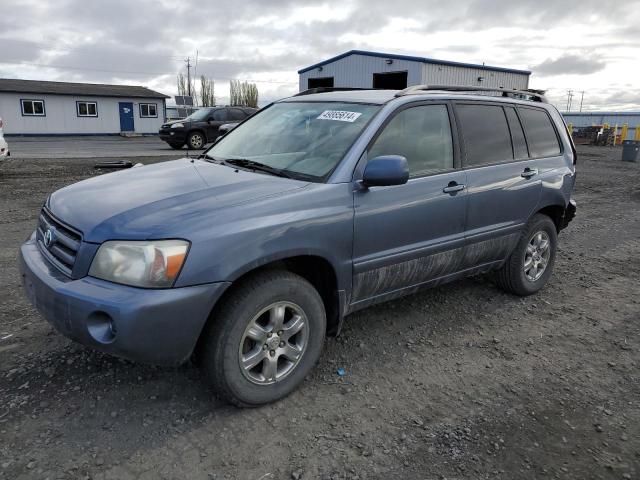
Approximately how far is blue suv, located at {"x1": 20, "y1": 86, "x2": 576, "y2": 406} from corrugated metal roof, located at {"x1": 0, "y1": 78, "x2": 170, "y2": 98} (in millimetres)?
33883

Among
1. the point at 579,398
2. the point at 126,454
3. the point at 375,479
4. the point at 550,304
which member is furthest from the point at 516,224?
the point at 126,454

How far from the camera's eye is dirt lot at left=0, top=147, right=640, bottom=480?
8.04ft

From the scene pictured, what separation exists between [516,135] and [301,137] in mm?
1995

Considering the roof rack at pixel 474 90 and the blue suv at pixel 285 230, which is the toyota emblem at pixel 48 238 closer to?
the blue suv at pixel 285 230

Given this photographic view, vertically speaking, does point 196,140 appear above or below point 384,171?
below

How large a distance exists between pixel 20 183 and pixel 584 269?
10075mm

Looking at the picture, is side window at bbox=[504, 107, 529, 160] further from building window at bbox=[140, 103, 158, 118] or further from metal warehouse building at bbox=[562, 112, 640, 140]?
metal warehouse building at bbox=[562, 112, 640, 140]

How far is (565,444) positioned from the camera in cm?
265

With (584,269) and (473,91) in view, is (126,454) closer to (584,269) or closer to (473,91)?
(473,91)

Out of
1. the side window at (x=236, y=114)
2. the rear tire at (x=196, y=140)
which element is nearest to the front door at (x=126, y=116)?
the side window at (x=236, y=114)

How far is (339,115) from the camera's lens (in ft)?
11.6

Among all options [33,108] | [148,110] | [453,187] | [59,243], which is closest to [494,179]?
[453,187]

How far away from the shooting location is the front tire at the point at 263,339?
2.60 meters

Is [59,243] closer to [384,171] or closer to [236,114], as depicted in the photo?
[384,171]
